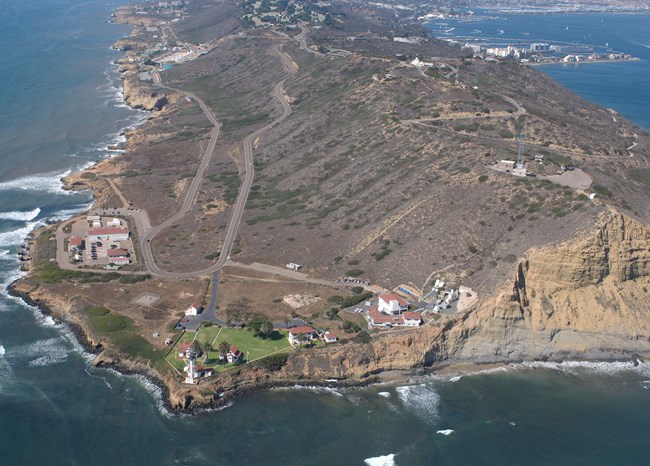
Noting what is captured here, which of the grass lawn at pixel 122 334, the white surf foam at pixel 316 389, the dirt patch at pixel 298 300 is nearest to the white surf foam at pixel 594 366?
the white surf foam at pixel 316 389

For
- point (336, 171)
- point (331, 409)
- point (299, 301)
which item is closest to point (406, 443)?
point (331, 409)

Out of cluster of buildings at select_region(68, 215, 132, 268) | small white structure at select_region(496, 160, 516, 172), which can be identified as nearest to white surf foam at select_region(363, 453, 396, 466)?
cluster of buildings at select_region(68, 215, 132, 268)

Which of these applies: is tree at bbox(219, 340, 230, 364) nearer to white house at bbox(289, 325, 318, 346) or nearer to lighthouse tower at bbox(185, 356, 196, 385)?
lighthouse tower at bbox(185, 356, 196, 385)

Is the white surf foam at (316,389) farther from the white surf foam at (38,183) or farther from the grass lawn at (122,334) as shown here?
the white surf foam at (38,183)

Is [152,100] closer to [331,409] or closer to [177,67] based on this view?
[177,67]

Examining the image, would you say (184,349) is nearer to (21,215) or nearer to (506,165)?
(506,165)

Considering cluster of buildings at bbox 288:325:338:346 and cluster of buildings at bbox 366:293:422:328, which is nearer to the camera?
cluster of buildings at bbox 288:325:338:346
